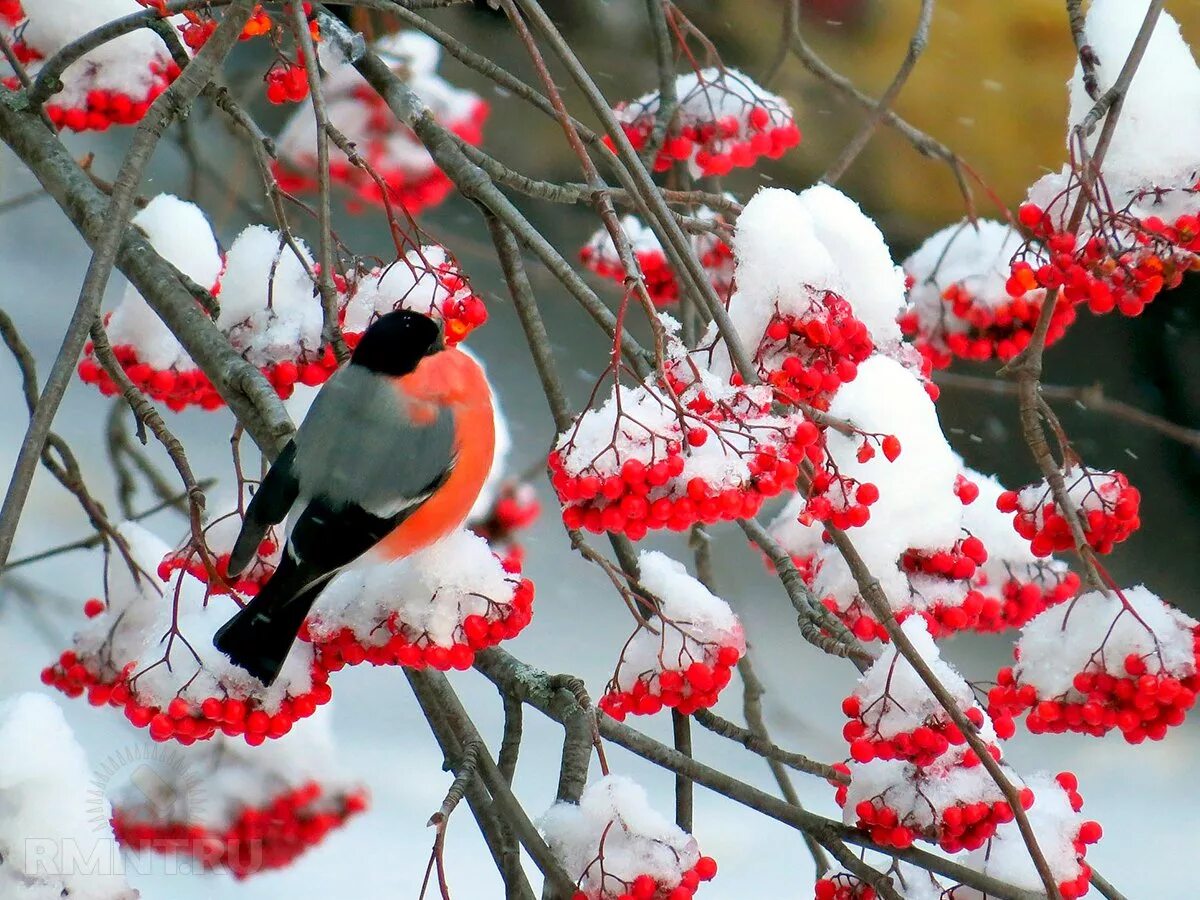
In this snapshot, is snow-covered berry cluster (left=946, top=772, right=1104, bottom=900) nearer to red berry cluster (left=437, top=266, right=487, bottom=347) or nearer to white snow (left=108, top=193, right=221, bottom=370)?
red berry cluster (left=437, top=266, right=487, bottom=347)

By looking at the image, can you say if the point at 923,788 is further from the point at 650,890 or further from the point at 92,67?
the point at 92,67

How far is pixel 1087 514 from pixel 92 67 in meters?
1.04

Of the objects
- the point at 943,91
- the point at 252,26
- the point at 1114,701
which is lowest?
the point at 1114,701

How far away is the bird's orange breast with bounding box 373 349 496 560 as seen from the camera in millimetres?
837

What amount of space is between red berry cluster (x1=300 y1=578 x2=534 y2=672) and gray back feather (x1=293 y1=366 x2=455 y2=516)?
83 mm

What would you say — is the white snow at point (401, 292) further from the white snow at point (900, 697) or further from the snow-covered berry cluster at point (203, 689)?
the white snow at point (900, 697)

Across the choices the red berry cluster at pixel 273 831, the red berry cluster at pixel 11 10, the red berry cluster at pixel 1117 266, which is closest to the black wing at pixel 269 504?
the red berry cluster at pixel 1117 266

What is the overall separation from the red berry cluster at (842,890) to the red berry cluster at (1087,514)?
0.28m

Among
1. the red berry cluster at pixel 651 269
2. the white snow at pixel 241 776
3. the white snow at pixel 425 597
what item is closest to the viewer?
the white snow at pixel 425 597

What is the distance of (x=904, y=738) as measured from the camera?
781 mm

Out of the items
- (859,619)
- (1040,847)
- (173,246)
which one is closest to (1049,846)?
(1040,847)

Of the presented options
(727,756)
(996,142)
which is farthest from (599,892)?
(996,142)

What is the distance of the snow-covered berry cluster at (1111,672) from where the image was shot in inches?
34.4

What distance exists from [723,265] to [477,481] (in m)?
0.64
